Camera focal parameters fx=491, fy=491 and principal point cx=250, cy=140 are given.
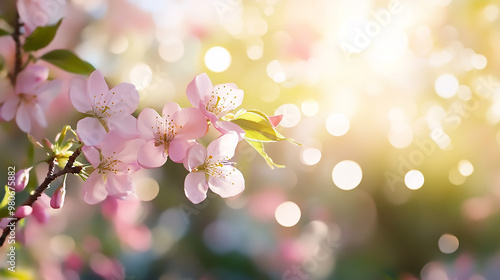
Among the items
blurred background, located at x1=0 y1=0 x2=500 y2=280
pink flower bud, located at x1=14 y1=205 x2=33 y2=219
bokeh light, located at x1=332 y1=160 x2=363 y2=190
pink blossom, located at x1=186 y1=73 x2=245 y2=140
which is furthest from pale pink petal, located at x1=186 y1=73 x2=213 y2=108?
bokeh light, located at x1=332 y1=160 x2=363 y2=190

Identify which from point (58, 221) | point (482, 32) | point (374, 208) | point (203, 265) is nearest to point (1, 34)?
point (58, 221)

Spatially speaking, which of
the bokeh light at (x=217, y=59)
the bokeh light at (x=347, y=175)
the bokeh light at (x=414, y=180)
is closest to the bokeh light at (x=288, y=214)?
the bokeh light at (x=347, y=175)

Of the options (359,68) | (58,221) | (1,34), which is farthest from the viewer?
(359,68)

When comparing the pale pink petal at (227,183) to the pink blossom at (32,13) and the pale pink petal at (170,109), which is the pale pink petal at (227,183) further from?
the pink blossom at (32,13)

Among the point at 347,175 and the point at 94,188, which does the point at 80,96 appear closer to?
the point at 94,188

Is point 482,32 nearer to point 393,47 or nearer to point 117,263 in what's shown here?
point 393,47

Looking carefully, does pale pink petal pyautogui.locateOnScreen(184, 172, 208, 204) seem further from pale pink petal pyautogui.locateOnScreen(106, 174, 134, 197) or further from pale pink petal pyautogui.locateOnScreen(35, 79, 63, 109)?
pale pink petal pyautogui.locateOnScreen(35, 79, 63, 109)
